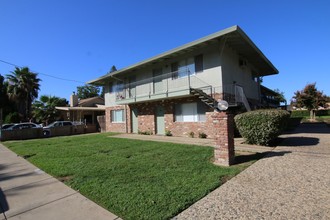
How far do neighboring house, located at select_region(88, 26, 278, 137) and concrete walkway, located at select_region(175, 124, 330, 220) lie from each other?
6.78 meters

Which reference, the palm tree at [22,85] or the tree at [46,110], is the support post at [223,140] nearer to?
the tree at [46,110]

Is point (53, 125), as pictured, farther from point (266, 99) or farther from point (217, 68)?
point (266, 99)

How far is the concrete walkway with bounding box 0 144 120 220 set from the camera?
332cm

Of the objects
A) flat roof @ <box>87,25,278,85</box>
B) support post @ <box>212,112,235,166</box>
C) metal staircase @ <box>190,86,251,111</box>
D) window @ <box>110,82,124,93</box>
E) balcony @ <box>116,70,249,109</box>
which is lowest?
support post @ <box>212,112,235,166</box>

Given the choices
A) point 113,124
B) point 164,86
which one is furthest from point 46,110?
point 164,86

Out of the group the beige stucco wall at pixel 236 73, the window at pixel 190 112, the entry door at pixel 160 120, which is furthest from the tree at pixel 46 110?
the beige stucco wall at pixel 236 73

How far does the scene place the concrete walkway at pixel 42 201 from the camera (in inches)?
131

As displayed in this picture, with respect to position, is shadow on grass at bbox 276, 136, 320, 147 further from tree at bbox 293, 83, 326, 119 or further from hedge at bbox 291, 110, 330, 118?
hedge at bbox 291, 110, 330, 118

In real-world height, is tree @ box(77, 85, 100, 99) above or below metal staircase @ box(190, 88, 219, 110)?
above

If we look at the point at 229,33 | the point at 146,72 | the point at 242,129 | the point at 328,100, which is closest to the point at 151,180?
the point at 242,129

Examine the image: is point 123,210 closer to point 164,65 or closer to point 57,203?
point 57,203

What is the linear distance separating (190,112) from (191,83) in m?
2.00

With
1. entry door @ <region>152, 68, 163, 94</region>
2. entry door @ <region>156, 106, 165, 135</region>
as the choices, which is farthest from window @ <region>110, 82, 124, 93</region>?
entry door @ <region>156, 106, 165, 135</region>

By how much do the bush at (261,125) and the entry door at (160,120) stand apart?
7174 mm
